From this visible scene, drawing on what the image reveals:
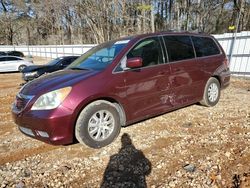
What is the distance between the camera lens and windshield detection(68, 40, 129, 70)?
443 centimetres

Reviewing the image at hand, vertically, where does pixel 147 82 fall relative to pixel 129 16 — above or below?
below

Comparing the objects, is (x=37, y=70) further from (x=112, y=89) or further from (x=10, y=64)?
(x=10, y=64)

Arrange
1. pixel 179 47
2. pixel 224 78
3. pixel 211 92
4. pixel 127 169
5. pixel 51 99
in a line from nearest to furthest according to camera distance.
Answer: pixel 127 169 → pixel 51 99 → pixel 179 47 → pixel 211 92 → pixel 224 78

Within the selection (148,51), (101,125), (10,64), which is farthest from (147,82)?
(10,64)

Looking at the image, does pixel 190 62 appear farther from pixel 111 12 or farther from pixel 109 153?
pixel 111 12

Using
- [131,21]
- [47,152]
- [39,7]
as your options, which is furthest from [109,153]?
[39,7]

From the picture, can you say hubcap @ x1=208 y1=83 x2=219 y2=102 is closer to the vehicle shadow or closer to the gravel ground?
the gravel ground

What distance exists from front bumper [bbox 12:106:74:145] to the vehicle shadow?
790 millimetres

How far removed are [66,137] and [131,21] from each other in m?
26.2

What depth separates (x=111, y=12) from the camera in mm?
29078

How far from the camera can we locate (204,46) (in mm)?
5887

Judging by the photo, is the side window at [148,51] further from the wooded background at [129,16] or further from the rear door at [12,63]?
the rear door at [12,63]

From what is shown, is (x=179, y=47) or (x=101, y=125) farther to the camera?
(x=179, y=47)

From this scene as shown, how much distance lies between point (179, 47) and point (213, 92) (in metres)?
1.60
